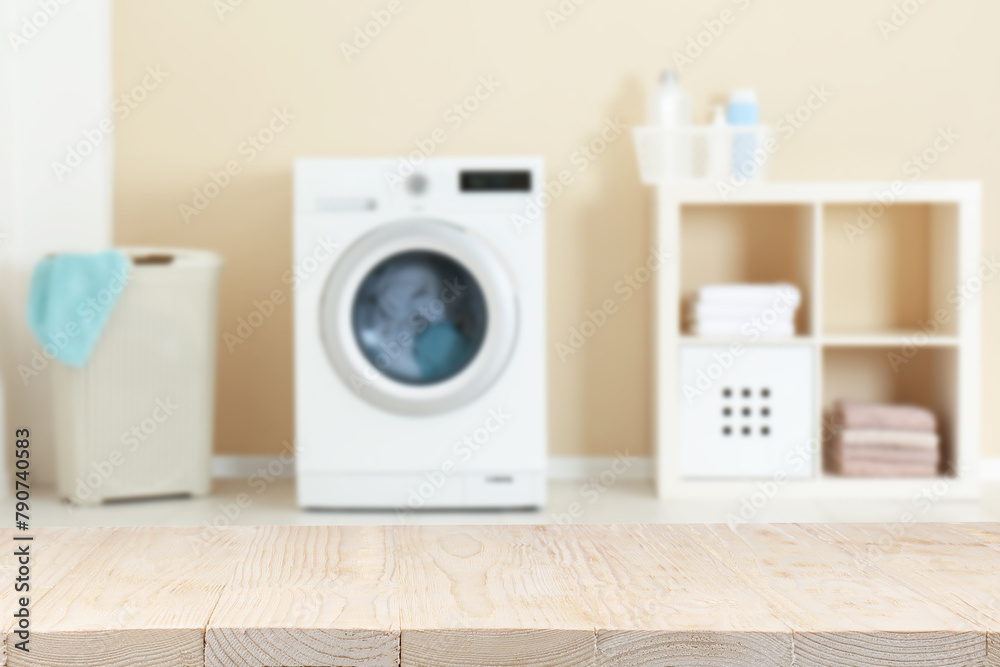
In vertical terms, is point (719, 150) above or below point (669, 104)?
below

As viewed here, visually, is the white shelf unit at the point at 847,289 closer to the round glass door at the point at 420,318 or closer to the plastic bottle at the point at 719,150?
the plastic bottle at the point at 719,150

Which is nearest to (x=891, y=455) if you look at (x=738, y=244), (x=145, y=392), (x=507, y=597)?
(x=738, y=244)

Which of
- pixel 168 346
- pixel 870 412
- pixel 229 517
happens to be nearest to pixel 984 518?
pixel 870 412

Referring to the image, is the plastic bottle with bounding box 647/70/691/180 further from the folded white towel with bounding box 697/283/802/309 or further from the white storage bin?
the white storage bin

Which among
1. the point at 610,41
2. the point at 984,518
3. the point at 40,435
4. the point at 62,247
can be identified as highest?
the point at 610,41

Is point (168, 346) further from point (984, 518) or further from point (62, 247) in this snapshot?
point (984, 518)

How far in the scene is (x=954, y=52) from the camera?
118 inches

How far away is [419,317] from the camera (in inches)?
102

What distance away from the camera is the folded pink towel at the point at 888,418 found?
2.78 meters

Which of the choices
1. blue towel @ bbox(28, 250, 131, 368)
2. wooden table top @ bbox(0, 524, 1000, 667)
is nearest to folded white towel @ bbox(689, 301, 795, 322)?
blue towel @ bbox(28, 250, 131, 368)

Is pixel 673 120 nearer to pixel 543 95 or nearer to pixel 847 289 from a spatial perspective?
pixel 543 95

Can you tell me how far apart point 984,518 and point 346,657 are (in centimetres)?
239

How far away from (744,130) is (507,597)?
2.42 m

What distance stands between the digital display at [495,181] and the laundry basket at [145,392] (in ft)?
2.39
